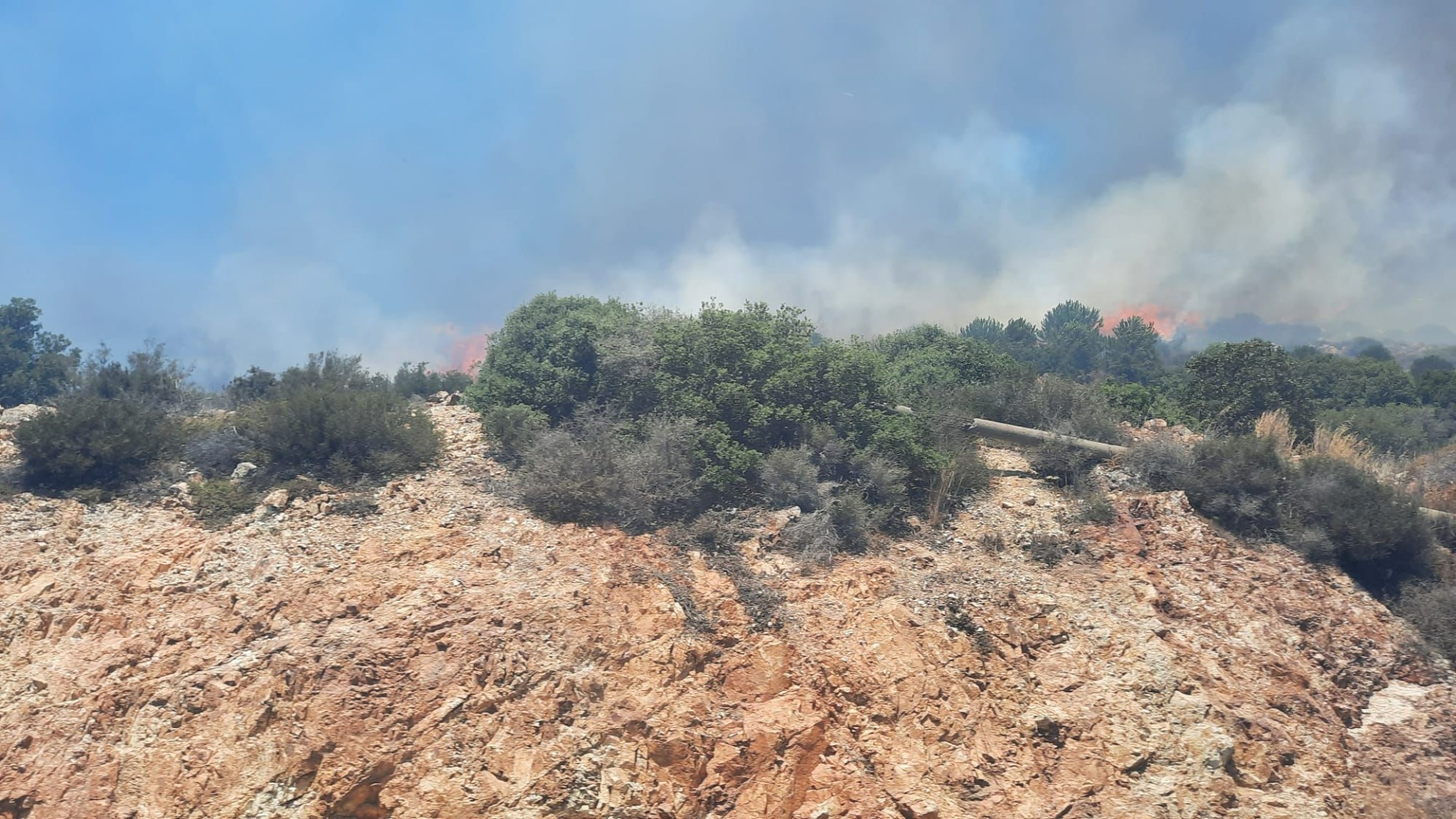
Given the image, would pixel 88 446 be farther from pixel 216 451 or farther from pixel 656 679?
pixel 656 679

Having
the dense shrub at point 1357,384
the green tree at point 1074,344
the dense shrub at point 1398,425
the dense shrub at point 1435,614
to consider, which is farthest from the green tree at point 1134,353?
the dense shrub at point 1435,614

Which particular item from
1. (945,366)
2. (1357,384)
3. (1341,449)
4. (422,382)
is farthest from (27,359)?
(1357,384)

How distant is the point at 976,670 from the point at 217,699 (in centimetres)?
803

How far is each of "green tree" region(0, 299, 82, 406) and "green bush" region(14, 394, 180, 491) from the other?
11.1 m

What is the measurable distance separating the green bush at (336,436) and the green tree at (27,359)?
40.7 feet

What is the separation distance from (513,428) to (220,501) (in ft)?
14.8

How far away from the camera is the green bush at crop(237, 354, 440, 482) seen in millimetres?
12547

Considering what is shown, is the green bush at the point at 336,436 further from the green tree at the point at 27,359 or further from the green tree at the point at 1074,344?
the green tree at the point at 1074,344

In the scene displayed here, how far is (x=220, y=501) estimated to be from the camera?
11289mm

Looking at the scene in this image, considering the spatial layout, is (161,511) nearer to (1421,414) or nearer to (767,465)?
(767,465)

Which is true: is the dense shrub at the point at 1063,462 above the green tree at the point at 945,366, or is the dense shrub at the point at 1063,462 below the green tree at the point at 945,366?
below

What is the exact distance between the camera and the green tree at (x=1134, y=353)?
3916 centimetres

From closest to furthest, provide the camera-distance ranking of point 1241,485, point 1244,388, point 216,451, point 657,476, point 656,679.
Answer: point 656,679
point 657,476
point 1241,485
point 216,451
point 1244,388

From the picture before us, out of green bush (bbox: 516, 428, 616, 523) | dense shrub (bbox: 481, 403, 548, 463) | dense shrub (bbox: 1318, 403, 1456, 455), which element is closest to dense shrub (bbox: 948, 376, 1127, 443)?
green bush (bbox: 516, 428, 616, 523)
